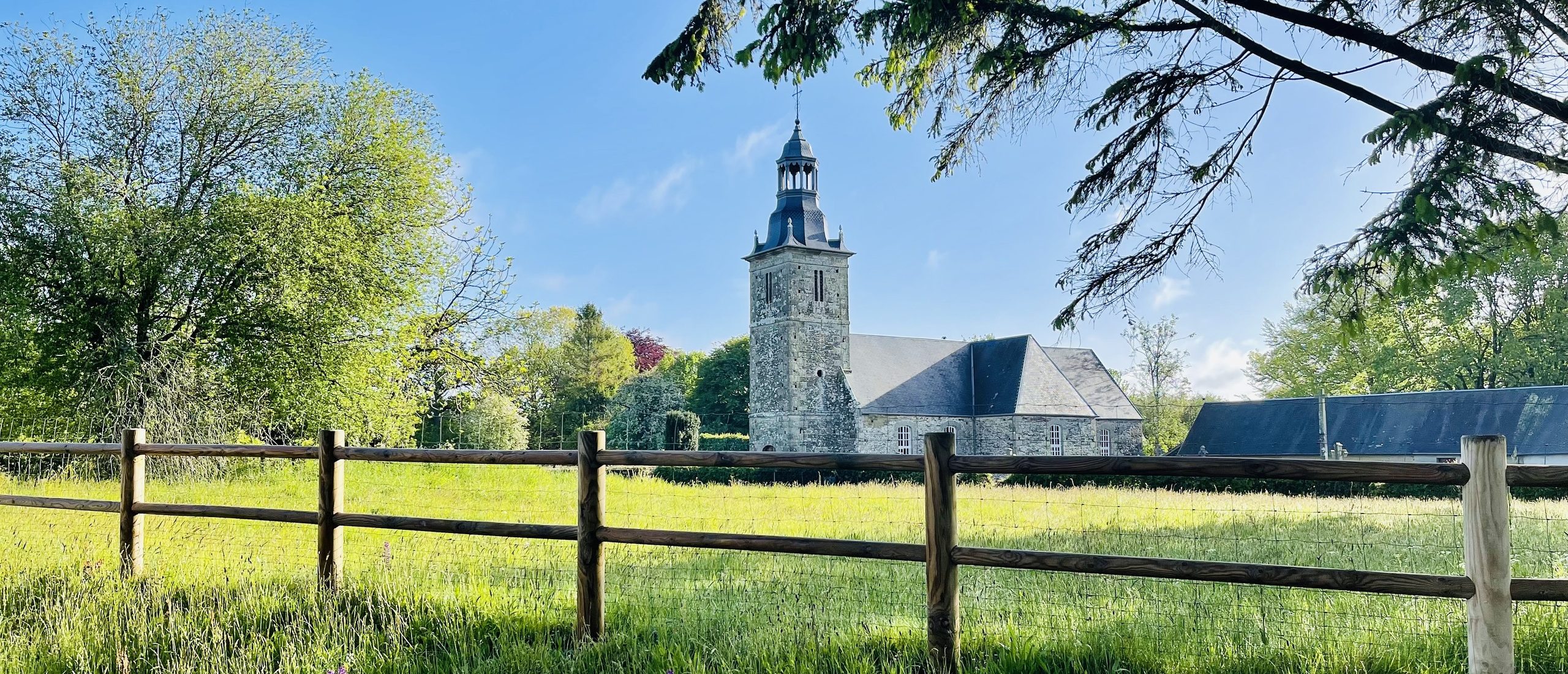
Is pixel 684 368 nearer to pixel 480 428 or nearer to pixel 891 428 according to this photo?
pixel 891 428

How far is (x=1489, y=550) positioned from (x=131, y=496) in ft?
27.9

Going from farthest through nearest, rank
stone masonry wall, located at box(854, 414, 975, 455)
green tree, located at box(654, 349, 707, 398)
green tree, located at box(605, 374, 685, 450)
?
green tree, located at box(654, 349, 707, 398) < green tree, located at box(605, 374, 685, 450) < stone masonry wall, located at box(854, 414, 975, 455)

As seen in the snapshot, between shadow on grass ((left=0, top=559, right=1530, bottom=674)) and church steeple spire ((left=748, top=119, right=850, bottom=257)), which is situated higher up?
church steeple spire ((left=748, top=119, right=850, bottom=257))

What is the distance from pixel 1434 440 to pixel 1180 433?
15.8 m

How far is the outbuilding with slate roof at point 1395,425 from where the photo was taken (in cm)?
3325

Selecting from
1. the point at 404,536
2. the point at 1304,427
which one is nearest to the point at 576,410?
the point at 1304,427

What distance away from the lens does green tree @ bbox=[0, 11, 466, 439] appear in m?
18.3

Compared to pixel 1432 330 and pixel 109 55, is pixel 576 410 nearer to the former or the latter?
pixel 109 55

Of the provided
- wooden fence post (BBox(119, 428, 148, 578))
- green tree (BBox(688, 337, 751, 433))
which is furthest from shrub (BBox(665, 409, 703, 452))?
wooden fence post (BBox(119, 428, 148, 578))

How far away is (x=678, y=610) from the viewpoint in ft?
19.7

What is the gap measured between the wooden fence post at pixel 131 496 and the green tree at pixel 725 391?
50.9 m

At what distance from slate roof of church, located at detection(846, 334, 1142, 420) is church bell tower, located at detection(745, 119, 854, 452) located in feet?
4.63

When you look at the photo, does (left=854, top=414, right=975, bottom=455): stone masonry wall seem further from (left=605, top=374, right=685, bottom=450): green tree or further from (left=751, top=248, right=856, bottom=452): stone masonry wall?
(left=605, top=374, right=685, bottom=450): green tree

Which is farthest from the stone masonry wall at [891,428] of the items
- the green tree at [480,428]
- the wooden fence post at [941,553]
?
the wooden fence post at [941,553]
